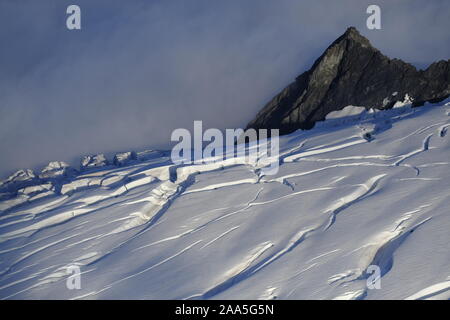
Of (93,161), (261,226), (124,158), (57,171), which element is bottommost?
(261,226)

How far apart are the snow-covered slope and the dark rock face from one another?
11.8 ft

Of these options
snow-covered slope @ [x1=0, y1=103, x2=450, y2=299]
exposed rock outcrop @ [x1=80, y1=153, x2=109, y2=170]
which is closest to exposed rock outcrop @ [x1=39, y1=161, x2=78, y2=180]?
exposed rock outcrop @ [x1=80, y1=153, x2=109, y2=170]

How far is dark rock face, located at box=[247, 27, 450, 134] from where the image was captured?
22781mm

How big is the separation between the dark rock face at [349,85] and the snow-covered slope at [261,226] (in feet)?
11.8

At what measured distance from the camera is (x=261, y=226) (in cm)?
1337

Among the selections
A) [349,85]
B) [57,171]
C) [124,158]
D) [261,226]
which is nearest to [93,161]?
[57,171]

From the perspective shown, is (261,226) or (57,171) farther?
(57,171)

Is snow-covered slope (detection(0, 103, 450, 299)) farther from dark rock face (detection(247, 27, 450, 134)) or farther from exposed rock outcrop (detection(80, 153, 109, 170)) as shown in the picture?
exposed rock outcrop (detection(80, 153, 109, 170))

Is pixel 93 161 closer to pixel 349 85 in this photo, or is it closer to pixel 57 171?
pixel 57 171

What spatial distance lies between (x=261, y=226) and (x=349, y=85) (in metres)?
13.7

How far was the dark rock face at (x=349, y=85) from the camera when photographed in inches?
897
